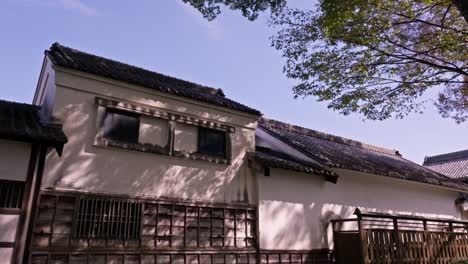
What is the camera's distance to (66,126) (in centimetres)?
866

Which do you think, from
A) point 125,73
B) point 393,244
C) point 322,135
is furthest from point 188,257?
point 322,135

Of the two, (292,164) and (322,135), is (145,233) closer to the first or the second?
(292,164)

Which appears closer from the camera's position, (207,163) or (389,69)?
(207,163)

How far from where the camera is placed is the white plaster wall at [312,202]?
1139cm

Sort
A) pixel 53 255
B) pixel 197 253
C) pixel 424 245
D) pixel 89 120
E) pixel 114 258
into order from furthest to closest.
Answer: pixel 424 245
pixel 197 253
pixel 89 120
pixel 114 258
pixel 53 255

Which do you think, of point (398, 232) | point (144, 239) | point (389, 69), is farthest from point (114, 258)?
point (389, 69)

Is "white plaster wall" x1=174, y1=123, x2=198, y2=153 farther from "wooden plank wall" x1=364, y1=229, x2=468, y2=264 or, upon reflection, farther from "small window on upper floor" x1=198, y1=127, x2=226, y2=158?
"wooden plank wall" x1=364, y1=229, x2=468, y2=264

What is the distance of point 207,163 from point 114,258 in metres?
3.75

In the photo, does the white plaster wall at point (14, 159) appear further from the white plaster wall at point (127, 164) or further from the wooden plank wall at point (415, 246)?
the wooden plank wall at point (415, 246)

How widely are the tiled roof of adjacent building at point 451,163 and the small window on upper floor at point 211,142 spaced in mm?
24540

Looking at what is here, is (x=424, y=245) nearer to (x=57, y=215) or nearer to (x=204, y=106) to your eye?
(x=204, y=106)

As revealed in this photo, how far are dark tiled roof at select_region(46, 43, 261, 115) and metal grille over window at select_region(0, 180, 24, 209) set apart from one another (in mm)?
3097

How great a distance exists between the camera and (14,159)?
25.7 feet

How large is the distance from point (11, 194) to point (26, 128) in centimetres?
150
